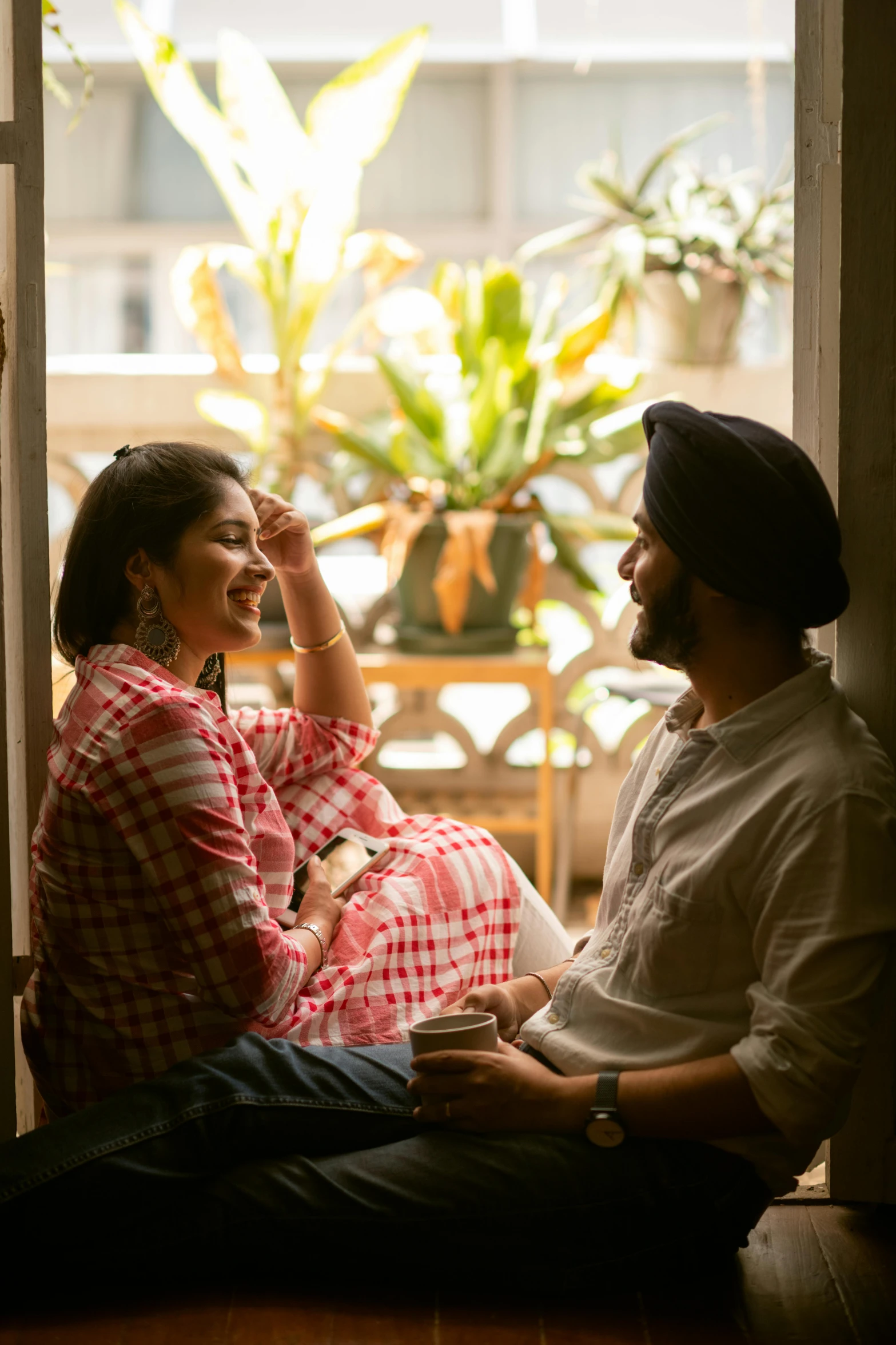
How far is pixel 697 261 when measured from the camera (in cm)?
370

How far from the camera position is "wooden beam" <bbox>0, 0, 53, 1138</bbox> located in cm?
168

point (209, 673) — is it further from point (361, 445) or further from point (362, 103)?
point (362, 103)

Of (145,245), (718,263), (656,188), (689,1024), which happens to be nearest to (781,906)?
(689,1024)

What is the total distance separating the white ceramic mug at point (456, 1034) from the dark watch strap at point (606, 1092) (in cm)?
12

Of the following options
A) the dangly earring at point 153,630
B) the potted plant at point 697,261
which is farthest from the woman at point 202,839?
the potted plant at point 697,261

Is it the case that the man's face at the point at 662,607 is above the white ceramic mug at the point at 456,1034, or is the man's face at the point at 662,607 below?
above

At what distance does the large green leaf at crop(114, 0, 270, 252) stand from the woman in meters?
2.00

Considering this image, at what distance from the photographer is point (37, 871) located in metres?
1.62

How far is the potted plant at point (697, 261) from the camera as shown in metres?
3.67

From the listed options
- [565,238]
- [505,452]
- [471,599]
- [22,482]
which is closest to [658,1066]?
[22,482]

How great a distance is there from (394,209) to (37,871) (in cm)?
497

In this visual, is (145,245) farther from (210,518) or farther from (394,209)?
(210,518)

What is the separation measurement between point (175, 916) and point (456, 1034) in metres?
0.34

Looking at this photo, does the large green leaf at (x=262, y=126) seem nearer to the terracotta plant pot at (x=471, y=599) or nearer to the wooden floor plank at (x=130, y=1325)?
the terracotta plant pot at (x=471, y=599)
